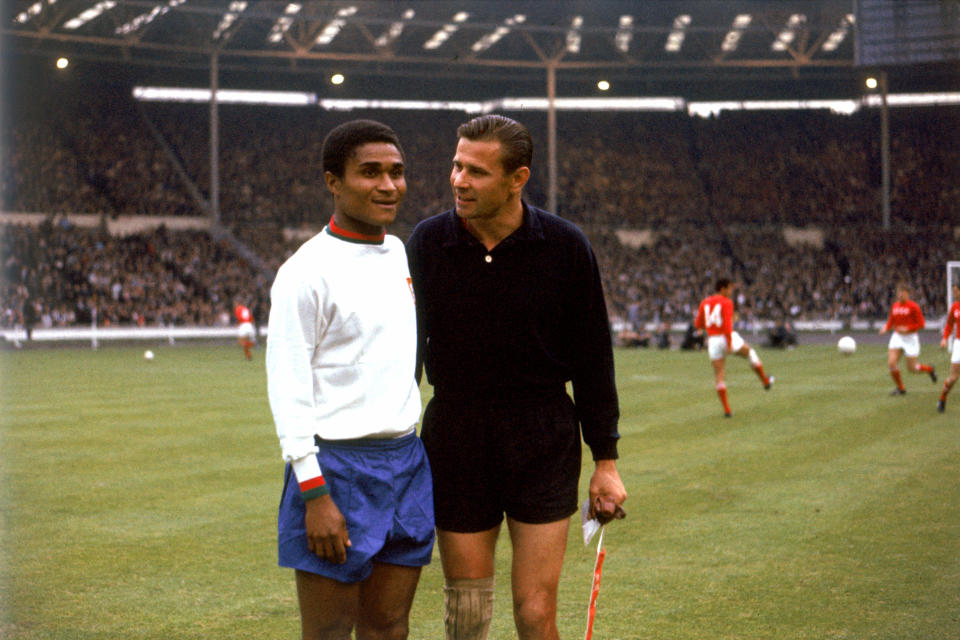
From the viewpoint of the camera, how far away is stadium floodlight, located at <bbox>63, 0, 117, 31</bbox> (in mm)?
37312

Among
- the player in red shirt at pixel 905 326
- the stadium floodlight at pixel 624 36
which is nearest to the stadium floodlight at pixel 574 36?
the stadium floodlight at pixel 624 36

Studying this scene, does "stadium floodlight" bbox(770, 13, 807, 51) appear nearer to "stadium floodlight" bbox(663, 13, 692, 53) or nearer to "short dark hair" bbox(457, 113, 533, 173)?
"stadium floodlight" bbox(663, 13, 692, 53)

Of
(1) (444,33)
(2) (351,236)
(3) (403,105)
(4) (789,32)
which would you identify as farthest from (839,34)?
(2) (351,236)

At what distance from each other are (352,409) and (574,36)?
43964mm

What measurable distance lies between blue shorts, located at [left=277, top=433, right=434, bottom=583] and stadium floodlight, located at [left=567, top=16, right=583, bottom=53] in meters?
40.7

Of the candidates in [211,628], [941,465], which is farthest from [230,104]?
[211,628]

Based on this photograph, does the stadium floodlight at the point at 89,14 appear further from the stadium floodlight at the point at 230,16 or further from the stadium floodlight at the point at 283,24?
the stadium floodlight at the point at 283,24

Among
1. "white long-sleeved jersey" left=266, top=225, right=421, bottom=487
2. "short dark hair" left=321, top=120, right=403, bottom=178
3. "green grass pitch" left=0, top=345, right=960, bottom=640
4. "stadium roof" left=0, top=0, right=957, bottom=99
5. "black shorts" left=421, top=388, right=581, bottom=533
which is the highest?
"stadium roof" left=0, top=0, right=957, bottom=99

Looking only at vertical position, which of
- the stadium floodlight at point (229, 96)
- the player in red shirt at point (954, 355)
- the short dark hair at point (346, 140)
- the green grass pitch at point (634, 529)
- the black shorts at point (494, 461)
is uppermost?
the stadium floodlight at point (229, 96)

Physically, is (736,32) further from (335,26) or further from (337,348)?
(337,348)

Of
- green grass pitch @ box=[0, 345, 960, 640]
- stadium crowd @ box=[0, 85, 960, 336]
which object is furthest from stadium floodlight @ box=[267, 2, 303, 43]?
green grass pitch @ box=[0, 345, 960, 640]

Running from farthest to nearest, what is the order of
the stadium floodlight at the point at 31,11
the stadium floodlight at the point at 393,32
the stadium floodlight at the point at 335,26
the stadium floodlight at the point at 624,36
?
the stadium floodlight at the point at 624,36 → the stadium floodlight at the point at 393,32 → the stadium floodlight at the point at 335,26 → the stadium floodlight at the point at 31,11

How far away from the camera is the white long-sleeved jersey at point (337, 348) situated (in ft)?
10.7

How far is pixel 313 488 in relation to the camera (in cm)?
322
